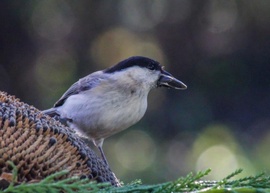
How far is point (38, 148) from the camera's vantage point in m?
2.03

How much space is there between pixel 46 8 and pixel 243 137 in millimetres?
2791

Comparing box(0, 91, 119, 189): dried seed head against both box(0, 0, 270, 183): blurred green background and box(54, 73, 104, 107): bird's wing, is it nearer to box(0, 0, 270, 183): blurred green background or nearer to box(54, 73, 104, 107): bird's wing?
box(54, 73, 104, 107): bird's wing

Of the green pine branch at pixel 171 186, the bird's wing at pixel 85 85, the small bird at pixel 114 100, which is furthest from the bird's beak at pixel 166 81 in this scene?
the green pine branch at pixel 171 186

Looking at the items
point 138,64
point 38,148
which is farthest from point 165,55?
point 38,148

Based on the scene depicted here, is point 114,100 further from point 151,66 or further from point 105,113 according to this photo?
point 151,66

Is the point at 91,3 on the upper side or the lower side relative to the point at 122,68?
upper

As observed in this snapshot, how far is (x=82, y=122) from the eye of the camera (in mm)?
5039

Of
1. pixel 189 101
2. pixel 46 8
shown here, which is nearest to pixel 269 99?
pixel 189 101

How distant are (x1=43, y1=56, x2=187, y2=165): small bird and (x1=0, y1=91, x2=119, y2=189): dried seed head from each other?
2.58 metres

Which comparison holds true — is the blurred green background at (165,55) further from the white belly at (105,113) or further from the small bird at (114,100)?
the white belly at (105,113)

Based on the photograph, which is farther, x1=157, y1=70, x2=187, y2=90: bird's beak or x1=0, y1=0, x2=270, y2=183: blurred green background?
x1=0, y1=0, x2=270, y2=183: blurred green background

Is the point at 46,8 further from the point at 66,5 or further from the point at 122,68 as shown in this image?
the point at 122,68

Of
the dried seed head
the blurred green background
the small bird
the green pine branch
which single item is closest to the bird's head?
the small bird

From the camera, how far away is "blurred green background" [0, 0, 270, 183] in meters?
9.47
